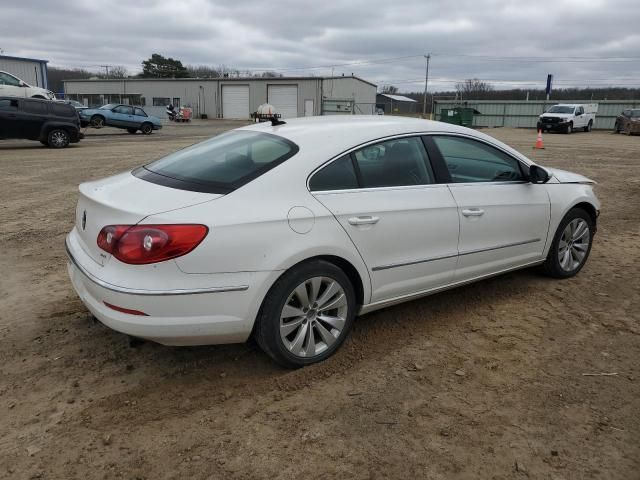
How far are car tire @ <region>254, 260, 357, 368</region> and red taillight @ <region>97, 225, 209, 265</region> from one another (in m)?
0.56

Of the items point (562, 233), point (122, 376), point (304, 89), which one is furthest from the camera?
point (304, 89)

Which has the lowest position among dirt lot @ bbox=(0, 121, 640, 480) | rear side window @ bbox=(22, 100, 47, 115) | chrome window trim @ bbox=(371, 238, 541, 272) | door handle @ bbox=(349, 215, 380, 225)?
dirt lot @ bbox=(0, 121, 640, 480)

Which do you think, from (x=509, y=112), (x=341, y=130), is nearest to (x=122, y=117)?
(x=341, y=130)

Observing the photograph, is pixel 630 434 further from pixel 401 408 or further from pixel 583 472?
pixel 401 408

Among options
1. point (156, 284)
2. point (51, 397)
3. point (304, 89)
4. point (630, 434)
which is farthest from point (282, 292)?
point (304, 89)

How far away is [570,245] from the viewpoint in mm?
5039

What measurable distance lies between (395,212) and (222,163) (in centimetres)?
119

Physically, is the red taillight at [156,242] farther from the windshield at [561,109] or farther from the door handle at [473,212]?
the windshield at [561,109]

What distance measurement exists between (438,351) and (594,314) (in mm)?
1570

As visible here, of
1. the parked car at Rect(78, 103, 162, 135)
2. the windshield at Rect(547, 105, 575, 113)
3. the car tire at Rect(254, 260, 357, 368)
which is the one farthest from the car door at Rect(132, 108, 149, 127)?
the car tire at Rect(254, 260, 357, 368)

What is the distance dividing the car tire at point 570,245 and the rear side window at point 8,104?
57.1ft

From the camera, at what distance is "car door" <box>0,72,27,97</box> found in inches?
888

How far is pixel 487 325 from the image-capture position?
4.07 meters

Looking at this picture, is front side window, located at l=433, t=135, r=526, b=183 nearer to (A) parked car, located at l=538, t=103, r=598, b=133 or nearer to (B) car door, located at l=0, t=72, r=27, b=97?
(B) car door, located at l=0, t=72, r=27, b=97
